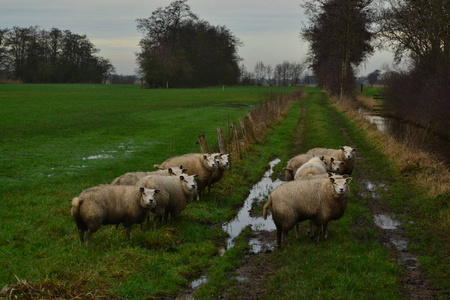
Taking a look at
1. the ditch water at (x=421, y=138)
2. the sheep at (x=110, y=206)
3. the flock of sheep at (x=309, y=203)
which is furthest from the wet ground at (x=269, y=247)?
the ditch water at (x=421, y=138)

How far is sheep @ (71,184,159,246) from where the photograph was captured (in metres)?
9.16

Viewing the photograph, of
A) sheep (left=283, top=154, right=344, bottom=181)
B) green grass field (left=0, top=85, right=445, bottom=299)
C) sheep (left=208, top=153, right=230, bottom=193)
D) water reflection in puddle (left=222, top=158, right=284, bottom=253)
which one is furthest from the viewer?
sheep (left=283, top=154, right=344, bottom=181)

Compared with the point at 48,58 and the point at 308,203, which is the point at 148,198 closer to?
the point at 308,203

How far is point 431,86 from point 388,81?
51.0 feet

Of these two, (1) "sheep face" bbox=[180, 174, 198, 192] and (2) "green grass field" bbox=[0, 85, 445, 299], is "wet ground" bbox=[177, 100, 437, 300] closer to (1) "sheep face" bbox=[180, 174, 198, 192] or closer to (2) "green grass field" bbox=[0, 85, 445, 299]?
(2) "green grass field" bbox=[0, 85, 445, 299]

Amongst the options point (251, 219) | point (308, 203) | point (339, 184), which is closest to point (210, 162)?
point (251, 219)

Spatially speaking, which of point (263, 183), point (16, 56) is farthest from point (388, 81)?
point (16, 56)

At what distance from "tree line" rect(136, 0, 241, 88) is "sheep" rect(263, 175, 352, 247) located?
84.0m

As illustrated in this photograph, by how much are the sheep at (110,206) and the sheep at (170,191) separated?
0.29 metres

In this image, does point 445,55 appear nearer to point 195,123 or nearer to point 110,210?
point 195,123

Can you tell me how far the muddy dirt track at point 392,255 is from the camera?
779cm

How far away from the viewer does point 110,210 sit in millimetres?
9617

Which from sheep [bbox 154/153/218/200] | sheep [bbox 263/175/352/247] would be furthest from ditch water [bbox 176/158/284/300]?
sheep [bbox 154/153/218/200]

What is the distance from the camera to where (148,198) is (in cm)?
986
